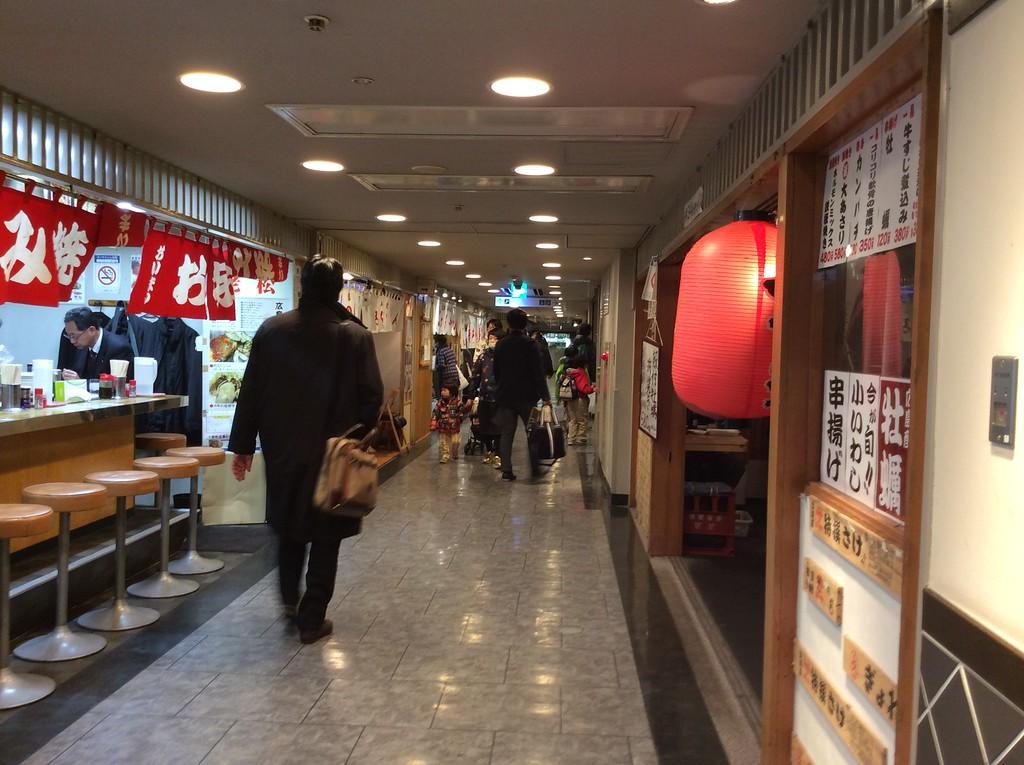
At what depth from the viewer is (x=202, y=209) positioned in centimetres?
532

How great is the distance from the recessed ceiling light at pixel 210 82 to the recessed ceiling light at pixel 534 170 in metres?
1.81

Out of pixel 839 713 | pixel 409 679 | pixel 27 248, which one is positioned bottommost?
pixel 409 679

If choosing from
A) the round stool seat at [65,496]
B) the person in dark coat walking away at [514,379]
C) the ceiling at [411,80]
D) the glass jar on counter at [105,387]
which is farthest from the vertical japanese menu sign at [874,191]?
the person in dark coat walking away at [514,379]

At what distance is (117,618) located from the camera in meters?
4.25

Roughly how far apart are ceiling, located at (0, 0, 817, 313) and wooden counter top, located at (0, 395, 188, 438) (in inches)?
61.3

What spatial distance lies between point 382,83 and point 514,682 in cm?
272

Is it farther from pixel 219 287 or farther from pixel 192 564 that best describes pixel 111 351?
pixel 192 564

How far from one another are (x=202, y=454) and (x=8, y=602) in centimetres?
173

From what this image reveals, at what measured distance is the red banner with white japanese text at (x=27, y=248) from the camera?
11.6 ft

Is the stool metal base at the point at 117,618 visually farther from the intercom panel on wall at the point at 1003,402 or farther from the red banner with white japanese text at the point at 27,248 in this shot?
the intercom panel on wall at the point at 1003,402

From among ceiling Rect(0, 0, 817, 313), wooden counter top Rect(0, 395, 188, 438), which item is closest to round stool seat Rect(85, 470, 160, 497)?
wooden counter top Rect(0, 395, 188, 438)

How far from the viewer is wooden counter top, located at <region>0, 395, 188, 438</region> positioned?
159 inches

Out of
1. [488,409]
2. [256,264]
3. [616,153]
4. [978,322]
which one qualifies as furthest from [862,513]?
[488,409]

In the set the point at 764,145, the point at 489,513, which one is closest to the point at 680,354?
the point at 764,145
